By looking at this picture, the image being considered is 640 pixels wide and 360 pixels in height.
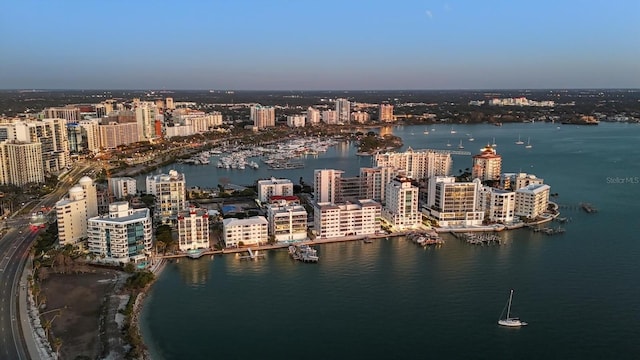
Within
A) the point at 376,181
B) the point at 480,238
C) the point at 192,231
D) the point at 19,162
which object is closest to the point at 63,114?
the point at 19,162

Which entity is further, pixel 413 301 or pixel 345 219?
pixel 345 219

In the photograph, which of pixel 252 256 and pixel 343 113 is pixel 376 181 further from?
pixel 343 113

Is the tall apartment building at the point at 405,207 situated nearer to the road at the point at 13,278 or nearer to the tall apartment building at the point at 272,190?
the tall apartment building at the point at 272,190

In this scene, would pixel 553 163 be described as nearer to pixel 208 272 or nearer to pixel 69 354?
pixel 208 272

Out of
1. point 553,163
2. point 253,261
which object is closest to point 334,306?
point 253,261

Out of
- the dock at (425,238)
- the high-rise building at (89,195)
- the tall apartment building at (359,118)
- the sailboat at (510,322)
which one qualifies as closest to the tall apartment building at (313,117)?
the tall apartment building at (359,118)

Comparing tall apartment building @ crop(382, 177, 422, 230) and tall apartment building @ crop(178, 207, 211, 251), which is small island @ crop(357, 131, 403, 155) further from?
tall apartment building @ crop(178, 207, 211, 251)
